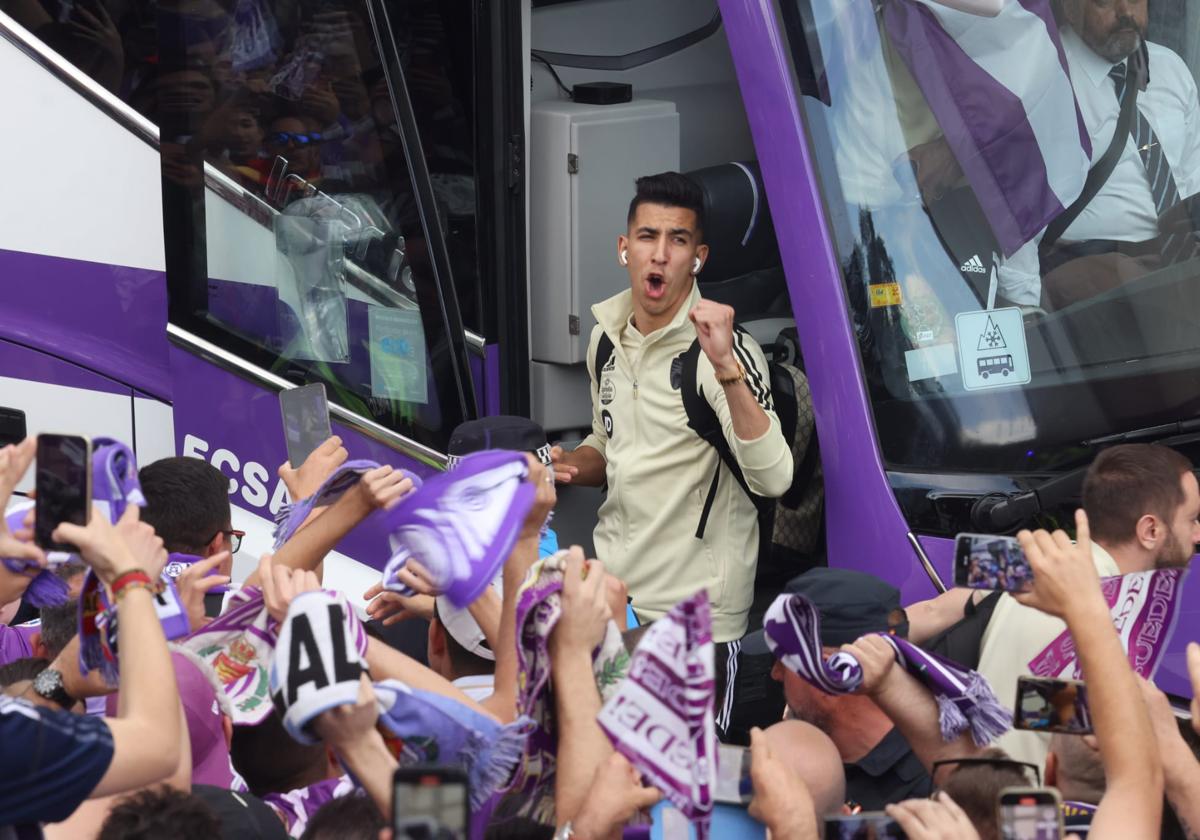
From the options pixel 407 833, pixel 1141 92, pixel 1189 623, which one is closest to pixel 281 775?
Result: pixel 407 833

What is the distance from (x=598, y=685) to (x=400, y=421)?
7.36ft

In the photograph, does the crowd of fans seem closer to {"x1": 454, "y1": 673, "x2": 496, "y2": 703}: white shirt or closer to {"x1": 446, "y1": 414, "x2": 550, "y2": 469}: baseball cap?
{"x1": 454, "y1": 673, "x2": 496, "y2": 703}: white shirt

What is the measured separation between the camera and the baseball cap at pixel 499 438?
4.03 meters

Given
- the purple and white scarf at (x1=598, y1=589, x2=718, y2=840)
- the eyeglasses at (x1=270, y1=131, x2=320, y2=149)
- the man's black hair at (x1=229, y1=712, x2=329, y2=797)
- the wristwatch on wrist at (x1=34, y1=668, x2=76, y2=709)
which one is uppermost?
the eyeglasses at (x1=270, y1=131, x2=320, y2=149)

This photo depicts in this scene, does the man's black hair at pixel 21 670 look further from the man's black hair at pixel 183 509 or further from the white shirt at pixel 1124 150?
the white shirt at pixel 1124 150

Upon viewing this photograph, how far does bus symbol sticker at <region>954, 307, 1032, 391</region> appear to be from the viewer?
389 cm

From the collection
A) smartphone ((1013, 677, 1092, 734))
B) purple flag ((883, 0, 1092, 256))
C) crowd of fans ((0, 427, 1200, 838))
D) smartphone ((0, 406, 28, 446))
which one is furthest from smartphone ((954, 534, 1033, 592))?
smartphone ((0, 406, 28, 446))

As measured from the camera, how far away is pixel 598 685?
267 cm

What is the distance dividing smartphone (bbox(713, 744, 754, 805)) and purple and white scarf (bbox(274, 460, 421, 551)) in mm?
888

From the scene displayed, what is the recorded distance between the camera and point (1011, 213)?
3.91 metres

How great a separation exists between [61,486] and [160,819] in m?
0.53

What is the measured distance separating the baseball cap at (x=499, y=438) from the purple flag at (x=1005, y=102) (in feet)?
4.02

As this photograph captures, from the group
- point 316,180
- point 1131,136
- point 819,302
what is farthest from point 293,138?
point 1131,136

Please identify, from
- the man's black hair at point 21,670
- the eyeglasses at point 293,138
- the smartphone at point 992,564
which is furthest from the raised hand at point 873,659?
the eyeglasses at point 293,138
